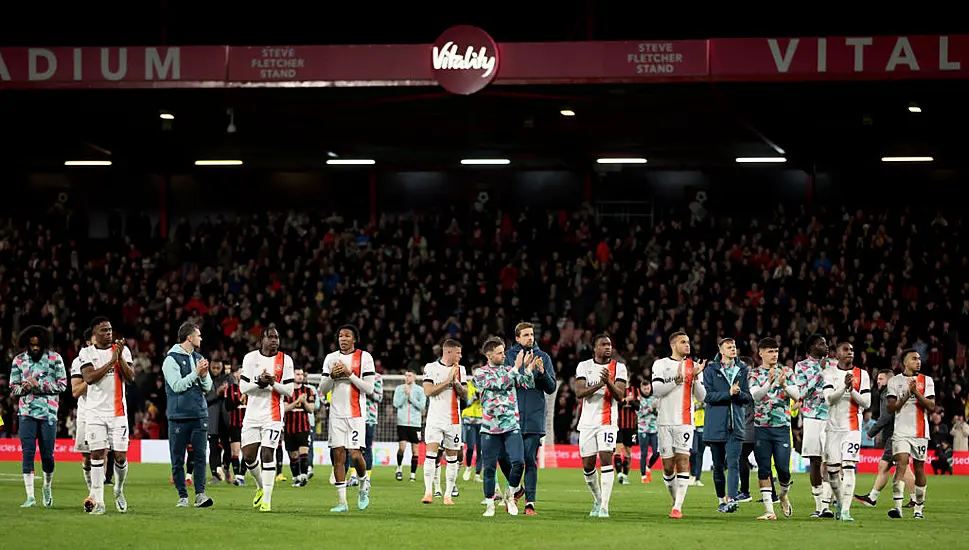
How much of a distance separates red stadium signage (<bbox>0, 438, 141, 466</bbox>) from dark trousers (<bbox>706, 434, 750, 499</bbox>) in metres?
20.5

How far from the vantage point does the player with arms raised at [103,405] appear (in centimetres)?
1730

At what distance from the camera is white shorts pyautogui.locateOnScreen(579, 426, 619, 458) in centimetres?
1786

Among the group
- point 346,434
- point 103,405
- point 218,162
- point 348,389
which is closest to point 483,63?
point 348,389

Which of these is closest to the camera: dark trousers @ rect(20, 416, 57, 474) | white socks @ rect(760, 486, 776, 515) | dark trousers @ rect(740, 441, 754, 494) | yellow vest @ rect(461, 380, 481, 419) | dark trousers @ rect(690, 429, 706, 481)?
white socks @ rect(760, 486, 776, 515)

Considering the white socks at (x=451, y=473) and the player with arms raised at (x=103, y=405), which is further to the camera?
the white socks at (x=451, y=473)

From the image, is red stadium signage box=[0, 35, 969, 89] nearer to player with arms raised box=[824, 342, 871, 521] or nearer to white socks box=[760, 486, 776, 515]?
player with arms raised box=[824, 342, 871, 521]

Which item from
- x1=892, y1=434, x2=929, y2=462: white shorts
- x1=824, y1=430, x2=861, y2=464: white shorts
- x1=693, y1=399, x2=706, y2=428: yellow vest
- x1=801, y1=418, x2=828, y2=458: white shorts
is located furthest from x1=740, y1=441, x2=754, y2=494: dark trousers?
x1=693, y1=399, x2=706, y2=428: yellow vest

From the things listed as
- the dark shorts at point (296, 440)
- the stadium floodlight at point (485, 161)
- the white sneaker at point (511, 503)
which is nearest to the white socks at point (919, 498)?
the white sneaker at point (511, 503)

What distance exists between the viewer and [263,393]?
18250 mm

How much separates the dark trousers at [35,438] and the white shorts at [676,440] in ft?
27.5

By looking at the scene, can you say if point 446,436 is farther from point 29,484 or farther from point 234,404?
point 29,484

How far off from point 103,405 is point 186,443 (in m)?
1.49

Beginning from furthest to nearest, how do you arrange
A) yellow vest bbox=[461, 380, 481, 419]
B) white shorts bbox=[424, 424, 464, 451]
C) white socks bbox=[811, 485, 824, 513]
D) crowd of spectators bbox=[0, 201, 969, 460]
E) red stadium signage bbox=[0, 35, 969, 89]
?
1. crowd of spectators bbox=[0, 201, 969, 460]
2. red stadium signage bbox=[0, 35, 969, 89]
3. yellow vest bbox=[461, 380, 481, 419]
4. white shorts bbox=[424, 424, 464, 451]
5. white socks bbox=[811, 485, 824, 513]

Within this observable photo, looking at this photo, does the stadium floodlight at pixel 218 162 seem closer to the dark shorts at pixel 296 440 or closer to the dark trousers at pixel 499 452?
A: the dark shorts at pixel 296 440
